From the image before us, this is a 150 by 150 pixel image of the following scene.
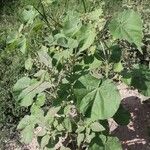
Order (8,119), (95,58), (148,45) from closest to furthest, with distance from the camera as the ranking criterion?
(95,58) < (8,119) < (148,45)

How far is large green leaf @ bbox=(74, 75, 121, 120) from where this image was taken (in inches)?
103

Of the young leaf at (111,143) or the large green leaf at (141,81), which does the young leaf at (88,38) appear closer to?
the large green leaf at (141,81)

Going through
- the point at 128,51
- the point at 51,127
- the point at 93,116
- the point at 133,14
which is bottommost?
the point at 128,51

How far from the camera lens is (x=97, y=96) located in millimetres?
2662

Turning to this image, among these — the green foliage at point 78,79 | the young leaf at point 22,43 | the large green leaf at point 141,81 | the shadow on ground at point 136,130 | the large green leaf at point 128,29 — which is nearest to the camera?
the large green leaf at point 128,29

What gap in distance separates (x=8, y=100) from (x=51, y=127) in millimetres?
1193

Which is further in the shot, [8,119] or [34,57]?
[8,119]

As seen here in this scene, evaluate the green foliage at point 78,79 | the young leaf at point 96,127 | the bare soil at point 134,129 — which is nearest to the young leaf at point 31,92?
the green foliage at point 78,79

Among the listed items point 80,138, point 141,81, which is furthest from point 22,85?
point 141,81

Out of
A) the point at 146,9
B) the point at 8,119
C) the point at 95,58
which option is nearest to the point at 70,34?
the point at 95,58

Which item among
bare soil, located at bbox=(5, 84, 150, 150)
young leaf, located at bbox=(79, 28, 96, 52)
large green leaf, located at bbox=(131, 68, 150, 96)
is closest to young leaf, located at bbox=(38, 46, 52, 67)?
young leaf, located at bbox=(79, 28, 96, 52)

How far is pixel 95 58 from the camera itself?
2.99 meters

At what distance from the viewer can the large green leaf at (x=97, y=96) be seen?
2607 mm

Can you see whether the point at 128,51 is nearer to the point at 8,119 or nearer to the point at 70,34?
the point at 8,119
